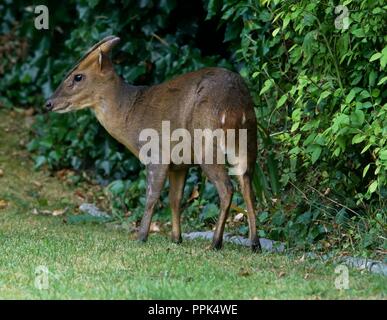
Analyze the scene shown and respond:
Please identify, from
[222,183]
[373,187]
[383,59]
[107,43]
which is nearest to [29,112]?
[107,43]

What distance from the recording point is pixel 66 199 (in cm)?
1282

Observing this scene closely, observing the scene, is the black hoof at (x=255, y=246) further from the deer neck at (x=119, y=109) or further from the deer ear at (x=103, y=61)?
the deer ear at (x=103, y=61)

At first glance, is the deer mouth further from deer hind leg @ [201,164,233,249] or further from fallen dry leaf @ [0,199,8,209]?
fallen dry leaf @ [0,199,8,209]

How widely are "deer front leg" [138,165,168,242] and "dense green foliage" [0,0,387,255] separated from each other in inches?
47.2

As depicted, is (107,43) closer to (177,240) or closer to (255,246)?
(177,240)

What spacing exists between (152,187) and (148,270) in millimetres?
1873

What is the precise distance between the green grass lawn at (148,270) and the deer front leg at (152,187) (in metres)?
0.20

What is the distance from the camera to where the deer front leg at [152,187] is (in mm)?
9414

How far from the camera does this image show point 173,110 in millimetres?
9344

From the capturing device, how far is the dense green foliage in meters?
8.86

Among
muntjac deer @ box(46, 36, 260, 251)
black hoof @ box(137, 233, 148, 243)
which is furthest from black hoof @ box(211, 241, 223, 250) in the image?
black hoof @ box(137, 233, 148, 243)

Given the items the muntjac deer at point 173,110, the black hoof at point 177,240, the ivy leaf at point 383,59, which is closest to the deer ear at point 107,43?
the muntjac deer at point 173,110
